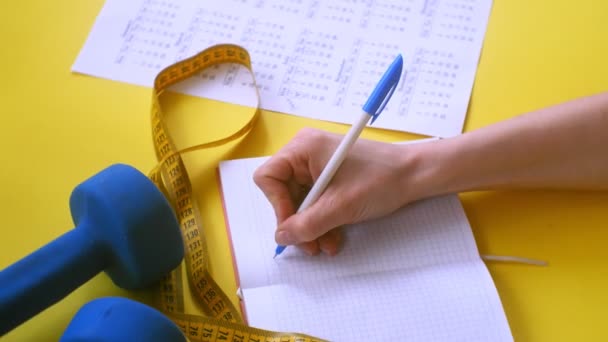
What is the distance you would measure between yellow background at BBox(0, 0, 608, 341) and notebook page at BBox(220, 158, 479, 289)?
2cm

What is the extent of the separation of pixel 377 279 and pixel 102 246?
329mm

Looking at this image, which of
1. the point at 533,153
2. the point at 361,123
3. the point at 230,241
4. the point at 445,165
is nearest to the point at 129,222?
the point at 230,241

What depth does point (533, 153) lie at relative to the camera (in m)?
0.85

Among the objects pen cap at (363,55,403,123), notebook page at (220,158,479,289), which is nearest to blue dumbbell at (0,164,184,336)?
notebook page at (220,158,479,289)

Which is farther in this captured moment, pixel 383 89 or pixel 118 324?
pixel 383 89

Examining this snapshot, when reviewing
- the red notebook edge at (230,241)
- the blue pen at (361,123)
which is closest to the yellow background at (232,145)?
the red notebook edge at (230,241)

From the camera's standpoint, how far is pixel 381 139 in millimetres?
941

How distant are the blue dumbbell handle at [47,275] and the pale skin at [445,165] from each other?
22 cm

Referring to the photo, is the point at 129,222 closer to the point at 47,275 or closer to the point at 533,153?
the point at 47,275

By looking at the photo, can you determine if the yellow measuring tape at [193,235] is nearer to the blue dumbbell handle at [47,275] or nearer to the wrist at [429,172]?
the blue dumbbell handle at [47,275]

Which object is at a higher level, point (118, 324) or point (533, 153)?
point (533, 153)

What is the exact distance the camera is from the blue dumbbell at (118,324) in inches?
24.4

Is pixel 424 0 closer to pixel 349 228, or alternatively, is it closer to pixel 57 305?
pixel 349 228

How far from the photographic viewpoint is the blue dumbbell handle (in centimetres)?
69
